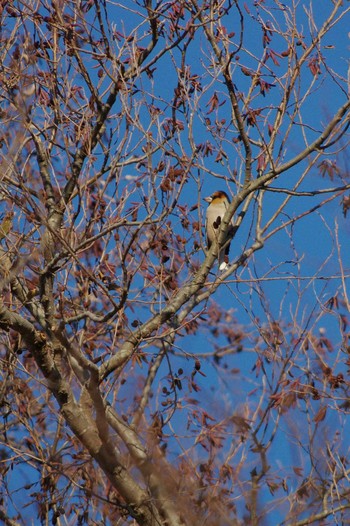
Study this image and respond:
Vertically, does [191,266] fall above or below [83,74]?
below

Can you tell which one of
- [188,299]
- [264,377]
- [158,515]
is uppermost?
[188,299]

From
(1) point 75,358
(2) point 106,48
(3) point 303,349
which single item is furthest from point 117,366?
(2) point 106,48

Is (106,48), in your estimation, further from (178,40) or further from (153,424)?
(153,424)

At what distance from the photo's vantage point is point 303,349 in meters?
5.48

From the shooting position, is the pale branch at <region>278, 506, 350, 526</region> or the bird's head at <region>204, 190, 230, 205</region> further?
the bird's head at <region>204, 190, 230, 205</region>

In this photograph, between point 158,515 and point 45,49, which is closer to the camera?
point 158,515

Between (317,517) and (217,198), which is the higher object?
(217,198)

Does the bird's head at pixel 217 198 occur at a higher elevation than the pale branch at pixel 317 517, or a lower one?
higher

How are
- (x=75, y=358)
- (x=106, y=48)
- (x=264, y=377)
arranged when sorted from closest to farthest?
(x=75, y=358)
(x=264, y=377)
(x=106, y=48)

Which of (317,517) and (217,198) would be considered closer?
(317,517)

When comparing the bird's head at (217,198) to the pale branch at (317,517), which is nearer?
the pale branch at (317,517)

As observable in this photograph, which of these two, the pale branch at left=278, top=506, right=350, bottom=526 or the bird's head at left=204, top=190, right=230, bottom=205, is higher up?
the bird's head at left=204, top=190, right=230, bottom=205

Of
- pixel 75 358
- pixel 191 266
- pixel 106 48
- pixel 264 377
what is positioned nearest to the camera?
pixel 75 358

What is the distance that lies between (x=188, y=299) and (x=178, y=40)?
1.54 meters
